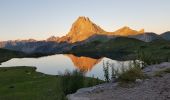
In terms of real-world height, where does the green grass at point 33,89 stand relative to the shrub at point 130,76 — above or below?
below

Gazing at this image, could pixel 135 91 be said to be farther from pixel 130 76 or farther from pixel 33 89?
pixel 33 89

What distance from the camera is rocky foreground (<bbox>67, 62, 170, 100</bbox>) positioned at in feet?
57.7

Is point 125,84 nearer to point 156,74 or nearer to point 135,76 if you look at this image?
point 135,76

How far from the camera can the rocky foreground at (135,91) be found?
17.6 m

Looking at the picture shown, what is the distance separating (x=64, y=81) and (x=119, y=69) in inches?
223

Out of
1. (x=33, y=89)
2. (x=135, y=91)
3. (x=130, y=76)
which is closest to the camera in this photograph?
(x=135, y=91)

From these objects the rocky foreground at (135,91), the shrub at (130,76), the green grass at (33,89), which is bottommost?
the green grass at (33,89)

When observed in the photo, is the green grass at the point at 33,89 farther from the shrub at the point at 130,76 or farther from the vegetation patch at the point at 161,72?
the vegetation patch at the point at 161,72

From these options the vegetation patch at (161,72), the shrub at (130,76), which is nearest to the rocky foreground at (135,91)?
the vegetation patch at (161,72)

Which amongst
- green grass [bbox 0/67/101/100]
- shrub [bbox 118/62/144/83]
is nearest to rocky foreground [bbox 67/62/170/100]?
shrub [bbox 118/62/144/83]

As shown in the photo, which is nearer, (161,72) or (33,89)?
(161,72)

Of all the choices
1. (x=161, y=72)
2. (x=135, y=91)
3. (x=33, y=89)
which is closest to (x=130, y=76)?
(x=135, y=91)

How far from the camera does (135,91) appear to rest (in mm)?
19141

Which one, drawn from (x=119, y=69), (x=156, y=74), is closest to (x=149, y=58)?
(x=119, y=69)
